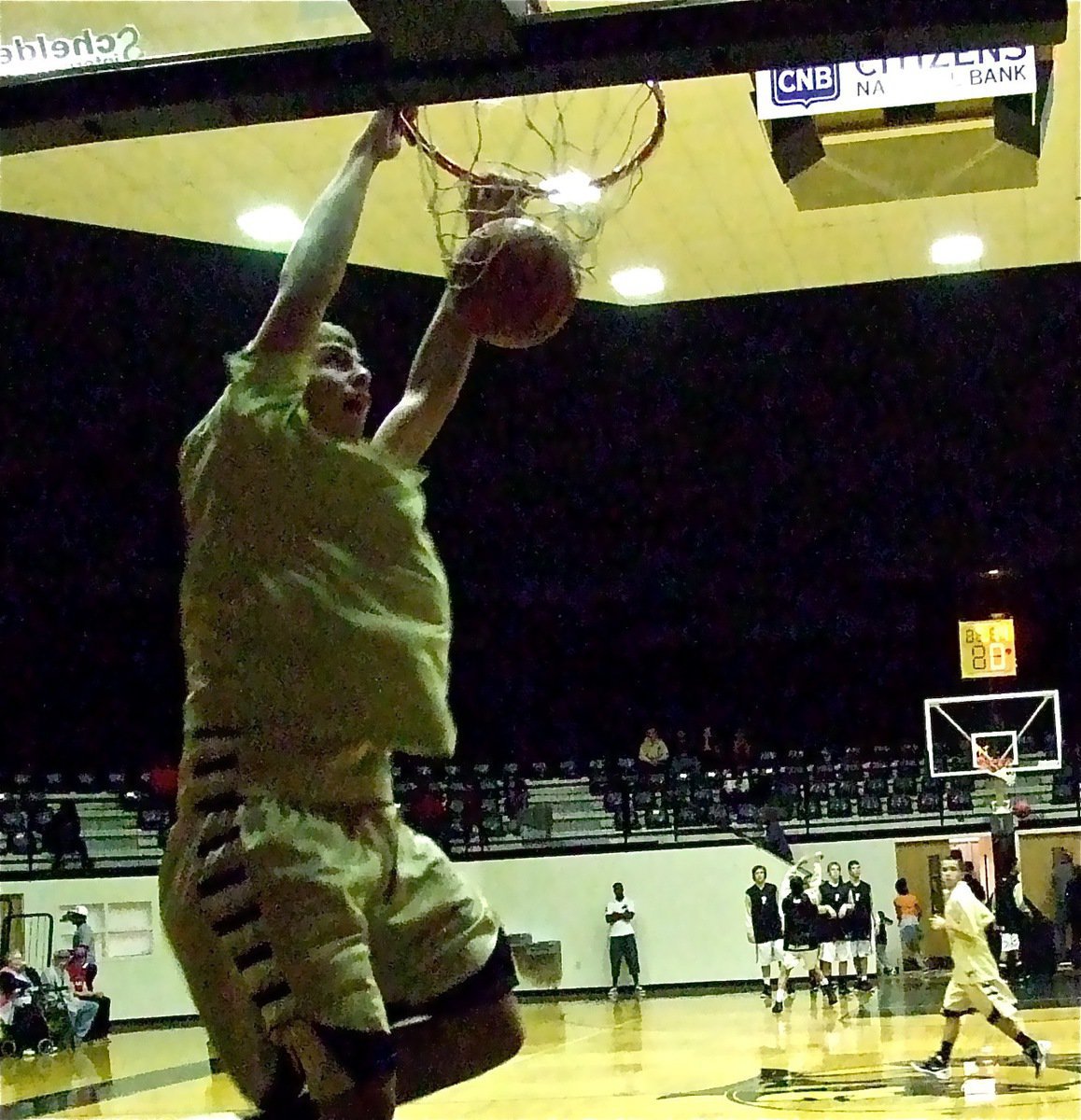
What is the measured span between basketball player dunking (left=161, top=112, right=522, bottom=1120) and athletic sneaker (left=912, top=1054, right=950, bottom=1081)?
7175mm

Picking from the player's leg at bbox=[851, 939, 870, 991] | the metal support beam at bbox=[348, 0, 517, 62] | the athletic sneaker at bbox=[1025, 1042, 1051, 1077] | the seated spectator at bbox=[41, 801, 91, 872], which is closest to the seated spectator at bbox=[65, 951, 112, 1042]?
the seated spectator at bbox=[41, 801, 91, 872]

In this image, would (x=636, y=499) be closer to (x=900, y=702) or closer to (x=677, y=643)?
(x=677, y=643)

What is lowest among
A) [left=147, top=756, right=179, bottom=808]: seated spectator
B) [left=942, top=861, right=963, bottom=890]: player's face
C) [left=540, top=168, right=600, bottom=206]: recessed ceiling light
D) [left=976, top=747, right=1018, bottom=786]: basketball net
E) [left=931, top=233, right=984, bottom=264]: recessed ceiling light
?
[left=942, top=861, right=963, bottom=890]: player's face

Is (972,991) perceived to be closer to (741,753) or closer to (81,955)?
(81,955)

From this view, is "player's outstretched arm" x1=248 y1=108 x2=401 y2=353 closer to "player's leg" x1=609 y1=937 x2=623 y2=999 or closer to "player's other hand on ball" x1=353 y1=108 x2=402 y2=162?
"player's other hand on ball" x1=353 y1=108 x2=402 y2=162

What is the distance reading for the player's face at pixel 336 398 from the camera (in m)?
2.81

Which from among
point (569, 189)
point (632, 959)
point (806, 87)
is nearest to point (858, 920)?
point (632, 959)

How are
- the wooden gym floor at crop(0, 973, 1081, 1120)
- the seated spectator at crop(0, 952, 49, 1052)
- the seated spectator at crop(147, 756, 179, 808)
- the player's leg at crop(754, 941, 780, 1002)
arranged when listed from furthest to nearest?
the seated spectator at crop(147, 756, 179, 808) < the player's leg at crop(754, 941, 780, 1002) < the seated spectator at crop(0, 952, 49, 1052) < the wooden gym floor at crop(0, 973, 1081, 1120)

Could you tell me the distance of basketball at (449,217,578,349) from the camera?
3.16m

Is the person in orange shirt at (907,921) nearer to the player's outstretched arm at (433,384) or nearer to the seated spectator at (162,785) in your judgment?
the seated spectator at (162,785)

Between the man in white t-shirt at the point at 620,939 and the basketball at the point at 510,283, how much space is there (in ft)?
51.2

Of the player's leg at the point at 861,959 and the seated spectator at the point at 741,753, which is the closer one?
the player's leg at the point at 861,959

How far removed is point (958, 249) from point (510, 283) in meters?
10.9

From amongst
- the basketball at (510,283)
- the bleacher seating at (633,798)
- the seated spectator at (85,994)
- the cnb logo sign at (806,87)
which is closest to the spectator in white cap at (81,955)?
the seated spectator at (85,994)
